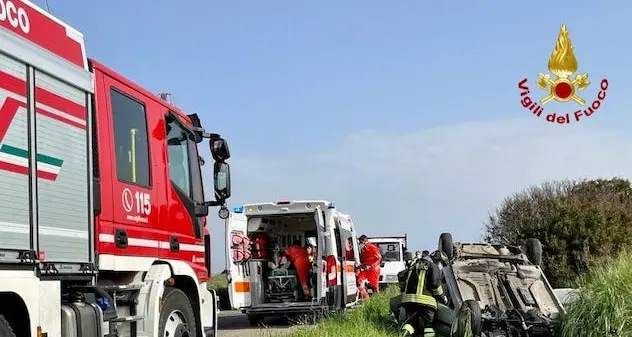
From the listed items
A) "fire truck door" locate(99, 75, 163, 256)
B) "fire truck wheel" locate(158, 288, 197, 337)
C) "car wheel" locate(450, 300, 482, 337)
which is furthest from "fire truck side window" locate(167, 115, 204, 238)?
"car wheel" locate(450, 300, 482, 337)

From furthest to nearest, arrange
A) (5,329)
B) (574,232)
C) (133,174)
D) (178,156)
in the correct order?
(574,232)
(178,156)
(133,174)
(5,329)

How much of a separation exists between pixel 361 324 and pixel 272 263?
5370 millimetres

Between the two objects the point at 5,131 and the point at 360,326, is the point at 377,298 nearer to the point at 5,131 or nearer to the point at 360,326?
the point at 360,326

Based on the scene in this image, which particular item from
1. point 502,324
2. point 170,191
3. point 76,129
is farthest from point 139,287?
point 502,324

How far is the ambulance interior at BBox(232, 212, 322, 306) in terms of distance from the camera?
1608 cm

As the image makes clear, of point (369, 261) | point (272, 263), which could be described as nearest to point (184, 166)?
point (272, 263)

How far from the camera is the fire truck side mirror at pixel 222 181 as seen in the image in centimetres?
941

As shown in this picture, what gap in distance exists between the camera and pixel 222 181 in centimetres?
948

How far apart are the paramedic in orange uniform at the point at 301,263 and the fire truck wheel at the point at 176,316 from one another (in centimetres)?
769

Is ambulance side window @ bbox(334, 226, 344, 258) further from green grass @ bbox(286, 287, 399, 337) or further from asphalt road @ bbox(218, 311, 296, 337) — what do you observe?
asphalt road @ bbox(218, 311, 296, 337)

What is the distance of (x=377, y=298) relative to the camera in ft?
51.6

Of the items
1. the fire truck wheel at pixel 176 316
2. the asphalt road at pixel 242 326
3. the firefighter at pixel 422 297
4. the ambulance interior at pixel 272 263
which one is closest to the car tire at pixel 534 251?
the firefighter at pixel 422 297

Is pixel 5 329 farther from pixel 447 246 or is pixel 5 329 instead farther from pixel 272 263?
pixel 272 263

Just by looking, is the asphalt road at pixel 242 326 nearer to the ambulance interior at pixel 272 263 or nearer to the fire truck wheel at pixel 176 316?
the ambulance interior at pixel 272 263
